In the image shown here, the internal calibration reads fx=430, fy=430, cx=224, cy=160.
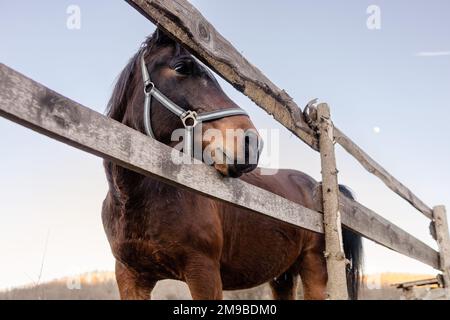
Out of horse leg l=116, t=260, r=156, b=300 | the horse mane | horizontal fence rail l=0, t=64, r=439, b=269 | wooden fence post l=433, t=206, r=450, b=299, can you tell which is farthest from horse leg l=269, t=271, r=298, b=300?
the horse mane

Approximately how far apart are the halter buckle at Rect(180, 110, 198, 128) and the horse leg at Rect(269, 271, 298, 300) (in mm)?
3062

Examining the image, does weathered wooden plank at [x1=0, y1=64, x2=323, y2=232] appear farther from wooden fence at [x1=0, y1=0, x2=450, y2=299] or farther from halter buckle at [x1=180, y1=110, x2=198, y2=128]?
halter buckle at [x1=180, y1=110, x2=198, y2=128]

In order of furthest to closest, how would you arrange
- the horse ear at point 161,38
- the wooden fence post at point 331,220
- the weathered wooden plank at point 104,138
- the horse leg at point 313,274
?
the horse leg at point 313,274 < the horse ear at point 161,38 < the wooden fence post at point 331,220 < the weathered wooden plank at point 104,138

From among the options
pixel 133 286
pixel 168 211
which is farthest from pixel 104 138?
pixel 133 286

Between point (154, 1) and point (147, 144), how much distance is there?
2.23 feet

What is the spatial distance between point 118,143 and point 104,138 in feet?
0.22

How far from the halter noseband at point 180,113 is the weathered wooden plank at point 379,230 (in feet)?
3.80

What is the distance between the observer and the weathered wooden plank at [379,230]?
304cm

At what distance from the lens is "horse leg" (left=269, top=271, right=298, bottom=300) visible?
4.99 meters

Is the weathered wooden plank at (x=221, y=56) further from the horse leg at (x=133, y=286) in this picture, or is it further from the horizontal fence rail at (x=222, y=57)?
the horse leg at (x=133, y=286)

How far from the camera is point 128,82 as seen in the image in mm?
3072

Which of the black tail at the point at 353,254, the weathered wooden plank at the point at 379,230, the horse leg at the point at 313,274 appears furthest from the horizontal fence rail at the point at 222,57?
the black tail at the point at 353,254
